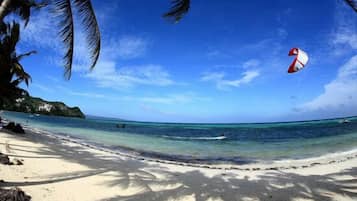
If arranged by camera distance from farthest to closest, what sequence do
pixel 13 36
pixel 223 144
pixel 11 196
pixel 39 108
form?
pixel 39 108
pixel 223 144
pixel 13 36
pixel 11 196

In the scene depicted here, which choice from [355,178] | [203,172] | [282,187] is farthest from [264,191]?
[355,178]

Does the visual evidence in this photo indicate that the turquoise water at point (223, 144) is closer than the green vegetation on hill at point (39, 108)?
Yes

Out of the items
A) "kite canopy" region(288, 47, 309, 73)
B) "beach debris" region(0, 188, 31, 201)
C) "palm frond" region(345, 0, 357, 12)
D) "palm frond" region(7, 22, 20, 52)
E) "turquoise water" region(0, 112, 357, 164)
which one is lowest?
"turquoise water" region(0, 112, 357, 164)

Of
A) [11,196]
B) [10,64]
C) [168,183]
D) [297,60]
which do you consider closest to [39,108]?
[10,64]

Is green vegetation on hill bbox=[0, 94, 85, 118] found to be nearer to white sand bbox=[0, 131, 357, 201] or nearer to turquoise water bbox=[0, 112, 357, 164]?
turquoise water bbox=[0, 112, 357, 164]

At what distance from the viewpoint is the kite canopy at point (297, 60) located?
4.50m

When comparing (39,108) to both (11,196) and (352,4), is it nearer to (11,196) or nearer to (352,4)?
(11,196)

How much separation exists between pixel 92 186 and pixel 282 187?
5047 mm

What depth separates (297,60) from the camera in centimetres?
454

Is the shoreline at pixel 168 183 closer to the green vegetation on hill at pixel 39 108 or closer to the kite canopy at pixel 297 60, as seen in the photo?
the kite canopy at pixel 297 60

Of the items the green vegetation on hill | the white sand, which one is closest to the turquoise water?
the white sand

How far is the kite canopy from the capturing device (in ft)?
14.8

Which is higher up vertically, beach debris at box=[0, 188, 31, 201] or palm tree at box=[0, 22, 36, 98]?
palm tree at box=[0, 22, 36, 98]

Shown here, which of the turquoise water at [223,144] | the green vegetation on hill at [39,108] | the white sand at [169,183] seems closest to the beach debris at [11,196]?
the white sand at [169,183]
